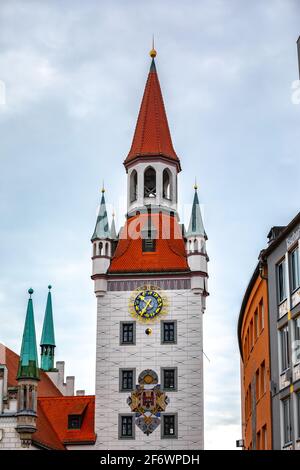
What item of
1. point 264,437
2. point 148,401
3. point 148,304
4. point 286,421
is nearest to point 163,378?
point 148,401

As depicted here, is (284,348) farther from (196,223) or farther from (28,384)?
(196,223)

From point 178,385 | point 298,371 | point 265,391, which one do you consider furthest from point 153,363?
point 298,371

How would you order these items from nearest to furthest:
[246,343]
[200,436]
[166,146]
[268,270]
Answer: [268,270]
[246,343]
[200,436]
[166,146]

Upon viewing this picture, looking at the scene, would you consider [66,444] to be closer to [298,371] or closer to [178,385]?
[178,385]

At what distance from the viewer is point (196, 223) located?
6700 centimetres

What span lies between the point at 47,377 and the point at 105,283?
18897 mm

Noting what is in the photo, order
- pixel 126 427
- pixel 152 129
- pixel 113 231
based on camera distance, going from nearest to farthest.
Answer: pixel 126 427
pixel 113 231
pixel 152 129

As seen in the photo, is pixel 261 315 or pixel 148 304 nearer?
pixel 261 315

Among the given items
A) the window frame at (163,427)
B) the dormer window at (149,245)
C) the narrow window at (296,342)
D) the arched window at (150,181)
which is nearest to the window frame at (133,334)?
the window frame at (163,427)

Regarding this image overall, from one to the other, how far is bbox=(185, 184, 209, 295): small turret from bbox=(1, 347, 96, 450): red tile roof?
36.3 ft

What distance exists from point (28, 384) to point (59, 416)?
37.9ft

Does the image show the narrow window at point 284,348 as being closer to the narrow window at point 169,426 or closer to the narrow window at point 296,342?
the narrow window at point 296,342

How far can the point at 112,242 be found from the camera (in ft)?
221

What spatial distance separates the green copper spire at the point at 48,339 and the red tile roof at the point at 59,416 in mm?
16731
